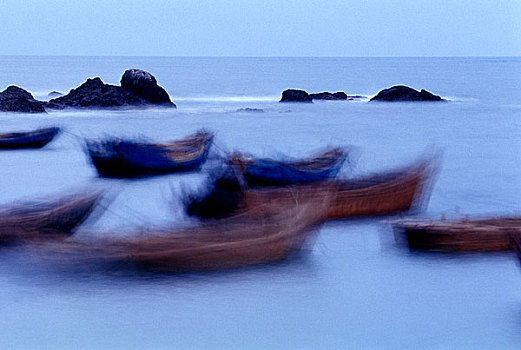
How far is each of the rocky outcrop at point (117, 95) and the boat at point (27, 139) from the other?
5.56 m

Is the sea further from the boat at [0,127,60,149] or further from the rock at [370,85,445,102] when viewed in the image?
the rock at [370,85,445,102]

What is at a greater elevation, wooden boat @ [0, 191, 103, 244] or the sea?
wooden boat @ [0, 191, 103, 244]

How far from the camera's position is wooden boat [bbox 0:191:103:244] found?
16.0 feet

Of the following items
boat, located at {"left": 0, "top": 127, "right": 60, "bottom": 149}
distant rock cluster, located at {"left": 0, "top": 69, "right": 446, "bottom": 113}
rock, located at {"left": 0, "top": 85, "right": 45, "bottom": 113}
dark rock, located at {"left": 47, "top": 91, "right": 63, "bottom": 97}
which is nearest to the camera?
boat, located at {"left": 0, "top": 127, "right": 60, "bottom": 149}

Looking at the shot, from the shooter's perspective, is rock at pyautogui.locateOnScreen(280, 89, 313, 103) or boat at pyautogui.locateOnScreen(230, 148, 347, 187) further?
rock at pyautogui.locateOnScreen(280, 89, 313, 103)

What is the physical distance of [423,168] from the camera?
6.43m

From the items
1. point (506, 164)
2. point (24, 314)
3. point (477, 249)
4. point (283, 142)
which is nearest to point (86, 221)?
point (24, 314)

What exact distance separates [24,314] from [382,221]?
2.74 meters

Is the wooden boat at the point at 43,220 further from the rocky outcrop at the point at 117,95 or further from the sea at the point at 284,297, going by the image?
the rocky outcrop at the point at 117,95

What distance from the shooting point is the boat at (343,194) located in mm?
5230

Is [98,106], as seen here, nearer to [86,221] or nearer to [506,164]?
[506,164]

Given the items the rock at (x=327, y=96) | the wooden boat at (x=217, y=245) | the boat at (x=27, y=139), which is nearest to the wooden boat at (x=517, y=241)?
the wooden boat at (x=217, y=245)

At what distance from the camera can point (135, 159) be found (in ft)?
26.9

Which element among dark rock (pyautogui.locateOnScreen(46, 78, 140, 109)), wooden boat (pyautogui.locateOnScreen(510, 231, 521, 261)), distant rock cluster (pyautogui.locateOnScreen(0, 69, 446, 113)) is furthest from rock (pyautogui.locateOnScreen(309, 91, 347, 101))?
wooden boat (pyautogui.locateOnScreen(510, 231, 521, 261))
